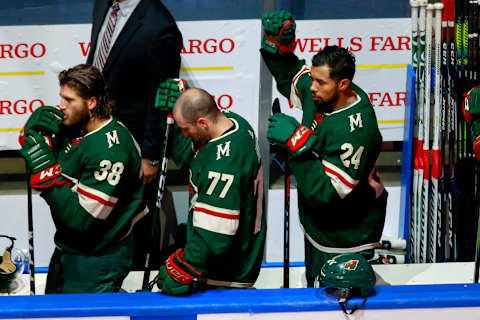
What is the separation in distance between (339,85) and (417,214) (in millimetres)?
1901

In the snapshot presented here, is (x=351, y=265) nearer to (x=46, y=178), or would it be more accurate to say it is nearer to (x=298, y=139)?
(x=298, y=139)

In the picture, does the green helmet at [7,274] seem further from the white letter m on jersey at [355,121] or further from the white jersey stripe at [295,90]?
the white letter m on jersey at [355,121]

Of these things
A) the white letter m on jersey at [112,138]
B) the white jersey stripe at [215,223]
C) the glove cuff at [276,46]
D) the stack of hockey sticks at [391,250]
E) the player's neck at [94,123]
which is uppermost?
the glove cuff at [276,46]

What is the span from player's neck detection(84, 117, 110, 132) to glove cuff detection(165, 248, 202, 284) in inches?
33.2

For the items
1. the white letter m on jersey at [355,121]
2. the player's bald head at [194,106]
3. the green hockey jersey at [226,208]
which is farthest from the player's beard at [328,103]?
the player's bald head at [194,106]

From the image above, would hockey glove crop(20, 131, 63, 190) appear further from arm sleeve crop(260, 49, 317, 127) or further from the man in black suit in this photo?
arm sleeve crop(260, 49, 317, 127)

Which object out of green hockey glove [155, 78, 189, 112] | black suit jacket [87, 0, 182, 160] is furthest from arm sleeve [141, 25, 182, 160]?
green hockey glove [155, 78, 189, 112]

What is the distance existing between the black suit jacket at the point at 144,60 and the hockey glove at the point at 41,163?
136 centimetres

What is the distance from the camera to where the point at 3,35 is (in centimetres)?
530

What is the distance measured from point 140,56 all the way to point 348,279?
8.29 ft

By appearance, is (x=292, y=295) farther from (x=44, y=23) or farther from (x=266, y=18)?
(x=44, y=23)

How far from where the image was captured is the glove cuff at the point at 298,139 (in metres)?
3.84

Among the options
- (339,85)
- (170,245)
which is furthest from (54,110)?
(170,245)

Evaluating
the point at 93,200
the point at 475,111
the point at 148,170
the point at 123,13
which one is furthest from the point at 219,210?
the point at 123,13
